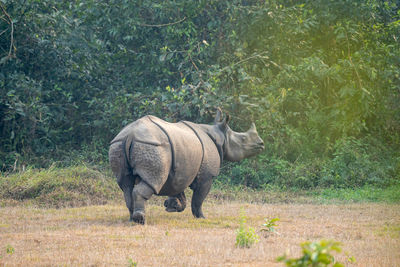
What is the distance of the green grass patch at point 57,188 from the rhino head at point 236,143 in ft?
8.17

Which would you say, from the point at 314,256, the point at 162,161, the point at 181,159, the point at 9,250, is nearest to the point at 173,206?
the point at 181,159

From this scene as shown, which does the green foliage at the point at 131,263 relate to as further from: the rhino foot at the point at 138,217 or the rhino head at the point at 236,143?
the rhino head at the point at 236,143

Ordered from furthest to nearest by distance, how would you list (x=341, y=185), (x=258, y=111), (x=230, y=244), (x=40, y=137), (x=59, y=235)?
1. (x=40, y=137)
2. (x=258, y=111)
3. (x=341, y=185)
4. (x=59, y=235)
5. (x=230, y=244)

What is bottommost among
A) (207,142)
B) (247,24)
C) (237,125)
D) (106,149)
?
(106,149)

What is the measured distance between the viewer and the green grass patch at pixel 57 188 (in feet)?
34.4

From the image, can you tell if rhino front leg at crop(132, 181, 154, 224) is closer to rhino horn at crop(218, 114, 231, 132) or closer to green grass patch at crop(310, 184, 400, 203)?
rhino horn at crop(218, 114, 231, 132)

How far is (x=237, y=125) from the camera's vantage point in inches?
531

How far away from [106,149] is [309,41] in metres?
5.46

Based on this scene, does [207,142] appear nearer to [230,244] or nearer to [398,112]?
[230,244]

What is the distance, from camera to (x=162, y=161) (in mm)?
7871

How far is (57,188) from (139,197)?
338 cm

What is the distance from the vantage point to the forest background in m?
13.0

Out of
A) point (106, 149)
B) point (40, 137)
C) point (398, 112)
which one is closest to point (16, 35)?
point (40, 137)

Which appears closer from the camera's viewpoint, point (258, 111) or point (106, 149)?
point (258, 111)
